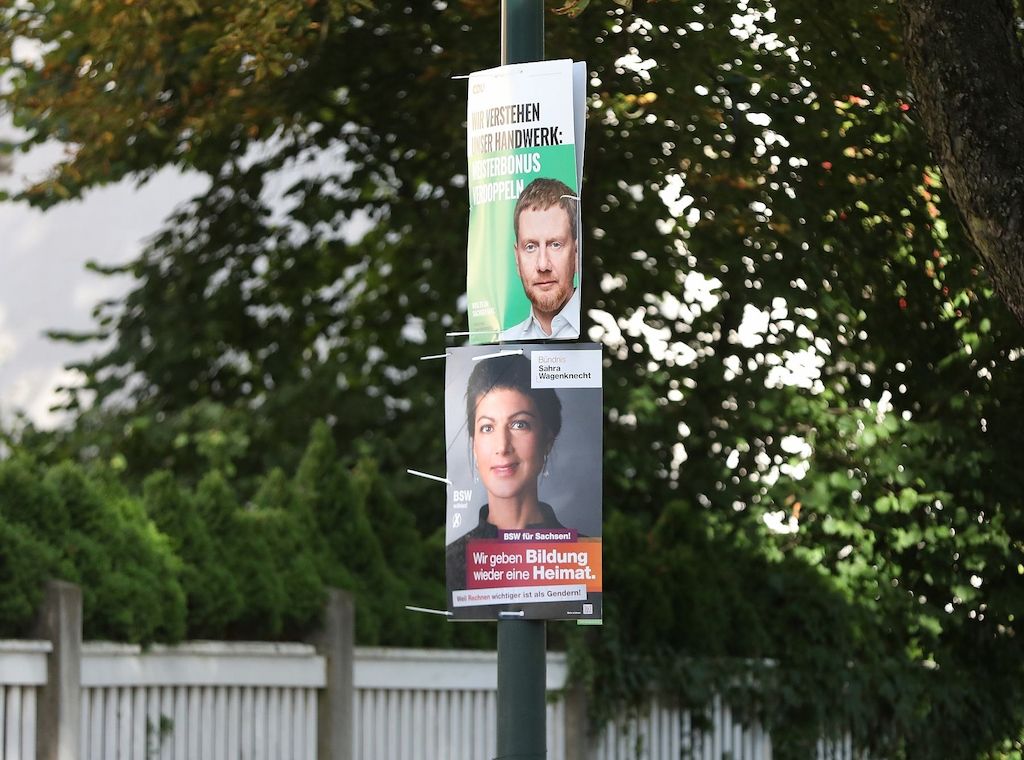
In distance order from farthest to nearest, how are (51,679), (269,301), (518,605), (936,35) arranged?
1. (269,301)
2. (51,679)
3. (936,35)
4. (518,605)

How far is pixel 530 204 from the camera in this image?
19.1 ft

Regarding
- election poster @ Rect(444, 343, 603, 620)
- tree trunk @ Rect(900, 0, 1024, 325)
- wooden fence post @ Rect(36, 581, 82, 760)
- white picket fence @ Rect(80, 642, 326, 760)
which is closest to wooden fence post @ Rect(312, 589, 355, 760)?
white picket fence @ Rect(80, 642, 326, 760)

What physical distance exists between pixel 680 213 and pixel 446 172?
2286 millimetres

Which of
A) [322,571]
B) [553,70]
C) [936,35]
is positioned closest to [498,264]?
[553,70]

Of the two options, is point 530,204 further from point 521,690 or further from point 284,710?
point 284,710

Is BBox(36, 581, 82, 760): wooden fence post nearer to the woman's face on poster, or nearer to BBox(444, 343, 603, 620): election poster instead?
BBox(444, 343, 603, 620): election poster

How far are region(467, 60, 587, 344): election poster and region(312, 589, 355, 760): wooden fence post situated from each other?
346cm

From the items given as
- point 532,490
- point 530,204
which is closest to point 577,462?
point 532,490

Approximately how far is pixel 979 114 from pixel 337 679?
4334mm

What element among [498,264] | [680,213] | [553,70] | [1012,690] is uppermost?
[680,213]

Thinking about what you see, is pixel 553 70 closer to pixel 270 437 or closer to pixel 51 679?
pixel 51 679

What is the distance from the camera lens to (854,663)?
1133cm

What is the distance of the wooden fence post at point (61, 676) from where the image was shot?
743 cm

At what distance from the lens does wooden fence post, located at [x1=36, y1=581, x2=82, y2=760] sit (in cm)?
743
